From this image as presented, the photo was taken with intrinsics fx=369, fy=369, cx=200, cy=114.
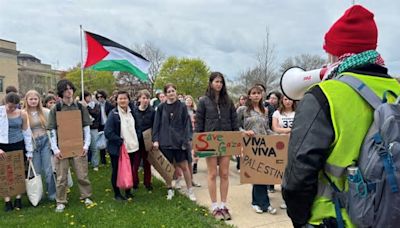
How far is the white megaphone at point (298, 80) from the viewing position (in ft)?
7.36

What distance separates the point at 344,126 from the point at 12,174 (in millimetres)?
5611

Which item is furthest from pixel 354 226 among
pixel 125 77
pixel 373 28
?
pixel 125 77

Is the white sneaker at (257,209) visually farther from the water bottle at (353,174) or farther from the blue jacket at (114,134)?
the water bottle at (353,174)

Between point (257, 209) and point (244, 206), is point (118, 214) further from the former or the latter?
point (257, 209)

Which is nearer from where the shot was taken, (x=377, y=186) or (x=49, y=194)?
(x=377, y=186)

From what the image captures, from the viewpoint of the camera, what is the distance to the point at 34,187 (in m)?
5.99

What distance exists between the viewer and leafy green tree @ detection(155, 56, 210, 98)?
51844mm

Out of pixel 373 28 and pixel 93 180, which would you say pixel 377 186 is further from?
pixel 93 180

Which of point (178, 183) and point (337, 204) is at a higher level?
point (337, 204)

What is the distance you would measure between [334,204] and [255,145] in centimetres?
375

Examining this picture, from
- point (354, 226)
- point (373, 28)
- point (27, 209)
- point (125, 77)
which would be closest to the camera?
point (354, 226)

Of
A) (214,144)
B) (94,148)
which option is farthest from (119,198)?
(94,148)

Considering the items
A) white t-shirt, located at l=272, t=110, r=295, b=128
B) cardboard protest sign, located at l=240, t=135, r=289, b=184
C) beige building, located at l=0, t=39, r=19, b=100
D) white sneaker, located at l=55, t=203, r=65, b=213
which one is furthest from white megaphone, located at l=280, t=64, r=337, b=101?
beige building, located at l=0, t=39, r=19, b=100

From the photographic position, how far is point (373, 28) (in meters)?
1.91
